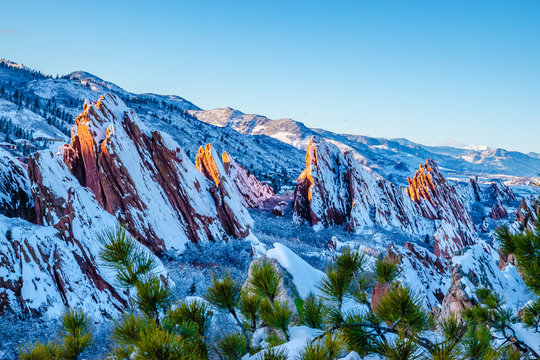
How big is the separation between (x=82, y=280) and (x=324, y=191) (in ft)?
81.7

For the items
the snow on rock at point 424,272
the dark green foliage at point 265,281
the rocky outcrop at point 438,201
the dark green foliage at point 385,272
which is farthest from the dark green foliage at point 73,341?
the rocky outcrop at point 438,201

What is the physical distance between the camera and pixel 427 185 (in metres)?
43.7

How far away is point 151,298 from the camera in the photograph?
308 cm

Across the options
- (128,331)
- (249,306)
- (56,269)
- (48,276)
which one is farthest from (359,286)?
(56,269)

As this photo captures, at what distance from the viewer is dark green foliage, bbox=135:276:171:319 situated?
303cm

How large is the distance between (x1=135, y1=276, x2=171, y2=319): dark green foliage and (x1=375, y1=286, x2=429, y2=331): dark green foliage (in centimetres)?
225

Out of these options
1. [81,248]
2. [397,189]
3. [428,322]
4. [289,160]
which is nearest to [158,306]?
[428,322]

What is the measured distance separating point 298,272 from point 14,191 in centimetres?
1436

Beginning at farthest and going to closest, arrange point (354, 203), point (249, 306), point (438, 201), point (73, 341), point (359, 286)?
point (438, 201), point (354, 203), point (359, 286), point (249, 306), point (73, 341)

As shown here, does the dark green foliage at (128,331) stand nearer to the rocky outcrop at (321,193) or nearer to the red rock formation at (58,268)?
the red rock formation at (58,268)

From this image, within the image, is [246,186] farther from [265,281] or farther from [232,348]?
[232,348]

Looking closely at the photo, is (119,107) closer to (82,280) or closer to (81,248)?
(81,248)

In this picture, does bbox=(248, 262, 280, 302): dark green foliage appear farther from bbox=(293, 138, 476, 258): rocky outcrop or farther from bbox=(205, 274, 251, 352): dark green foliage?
bbox=(293, 138, 476, 258): rocky outcrop

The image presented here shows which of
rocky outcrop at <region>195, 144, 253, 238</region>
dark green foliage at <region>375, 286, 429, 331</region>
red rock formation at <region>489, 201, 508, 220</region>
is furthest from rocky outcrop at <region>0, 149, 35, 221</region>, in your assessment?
red rock formation at <region>489, 201, 508, 220</region>
